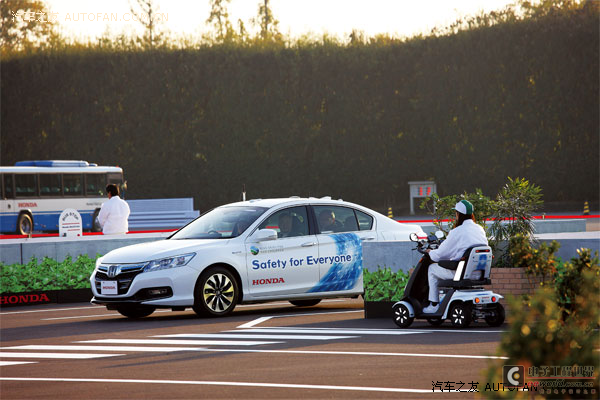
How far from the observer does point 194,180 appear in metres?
44.8

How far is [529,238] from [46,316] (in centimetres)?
687

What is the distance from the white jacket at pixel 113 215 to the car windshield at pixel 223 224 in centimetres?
463

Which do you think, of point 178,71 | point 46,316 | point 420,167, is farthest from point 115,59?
point 46,316

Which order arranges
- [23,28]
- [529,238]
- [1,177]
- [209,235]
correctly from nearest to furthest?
[529,238]
[209,235]
[1,177]
[23,28]

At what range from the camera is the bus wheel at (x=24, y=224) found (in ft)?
121

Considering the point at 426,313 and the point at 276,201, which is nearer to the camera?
the point at 426,313

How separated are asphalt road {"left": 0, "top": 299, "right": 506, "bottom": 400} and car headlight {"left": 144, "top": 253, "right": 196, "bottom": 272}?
73cm

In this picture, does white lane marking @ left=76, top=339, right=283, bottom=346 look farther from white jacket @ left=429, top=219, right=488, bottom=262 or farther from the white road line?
white jacket @ left=429, top=219, right=488, bottom=262

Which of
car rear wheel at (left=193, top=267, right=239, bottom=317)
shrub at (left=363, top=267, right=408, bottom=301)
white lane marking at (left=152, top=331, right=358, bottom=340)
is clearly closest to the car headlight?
car rear wheel at (left=193, top=267, right=239, bottom=317)

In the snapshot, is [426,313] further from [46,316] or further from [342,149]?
[342,149]

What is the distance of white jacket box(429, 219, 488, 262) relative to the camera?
1205cm

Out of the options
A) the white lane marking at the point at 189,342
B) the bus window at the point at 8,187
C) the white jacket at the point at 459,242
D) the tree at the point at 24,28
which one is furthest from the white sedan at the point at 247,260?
the tree at the point at 24,28

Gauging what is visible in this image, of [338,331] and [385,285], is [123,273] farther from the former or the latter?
[385,285]

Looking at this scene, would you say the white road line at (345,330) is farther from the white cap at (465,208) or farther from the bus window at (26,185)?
the bus window at (26,185)
